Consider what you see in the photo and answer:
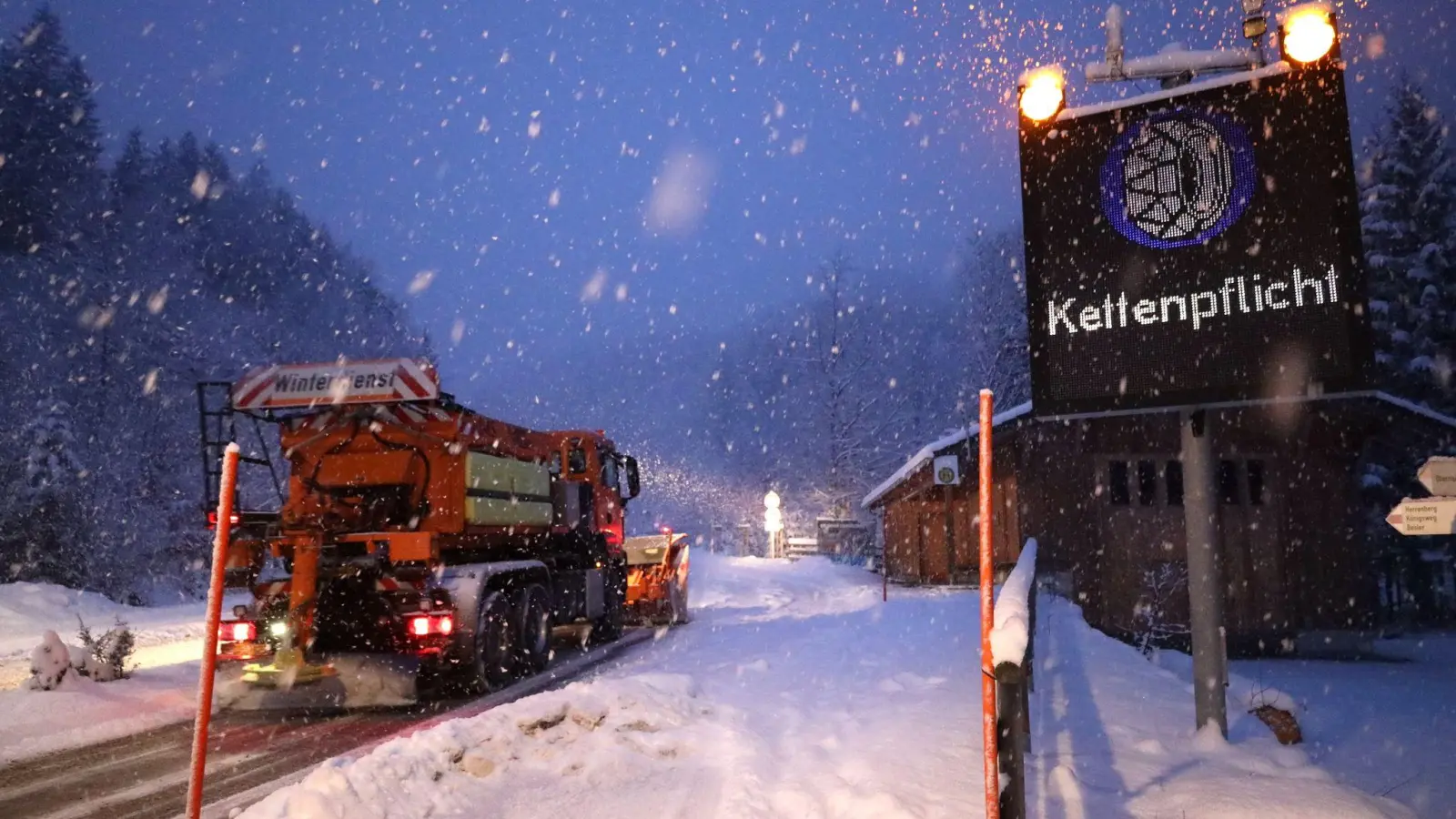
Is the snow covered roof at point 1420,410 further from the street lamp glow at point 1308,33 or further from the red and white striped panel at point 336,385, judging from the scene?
the red and white striped panel at point 336,385

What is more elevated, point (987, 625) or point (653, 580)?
point (987, 625)

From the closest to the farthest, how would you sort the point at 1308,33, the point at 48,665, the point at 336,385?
the point at 1308,33
the point at 48,665
the point at 336,385

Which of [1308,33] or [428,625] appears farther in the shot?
[428,625]

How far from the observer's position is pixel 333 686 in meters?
9.20

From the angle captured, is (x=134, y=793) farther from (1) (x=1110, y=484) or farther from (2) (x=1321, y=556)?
(2) (x=1321, y=556)

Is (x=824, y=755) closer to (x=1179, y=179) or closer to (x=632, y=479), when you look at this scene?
(x=1179, y=179)

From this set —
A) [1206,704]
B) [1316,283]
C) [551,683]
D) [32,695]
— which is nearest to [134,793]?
[32,695]

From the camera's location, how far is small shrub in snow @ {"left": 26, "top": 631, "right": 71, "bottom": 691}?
9.84 m

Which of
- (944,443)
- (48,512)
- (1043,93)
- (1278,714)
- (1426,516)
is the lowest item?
(1278,714)

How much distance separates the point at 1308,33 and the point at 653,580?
14.2 metres

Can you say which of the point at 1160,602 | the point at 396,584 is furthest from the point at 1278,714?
the point at 1160,602

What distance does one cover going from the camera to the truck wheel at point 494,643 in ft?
34.2

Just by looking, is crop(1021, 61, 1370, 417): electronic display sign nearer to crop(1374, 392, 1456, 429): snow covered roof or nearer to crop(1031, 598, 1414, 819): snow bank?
crop(1031, 598, 1414, 819): snow bank

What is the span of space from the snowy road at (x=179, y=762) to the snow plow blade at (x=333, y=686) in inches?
8.6
